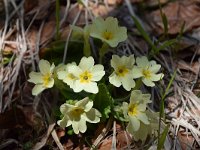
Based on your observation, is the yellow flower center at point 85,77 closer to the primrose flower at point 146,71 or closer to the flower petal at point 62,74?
the flower petal at point 62,74

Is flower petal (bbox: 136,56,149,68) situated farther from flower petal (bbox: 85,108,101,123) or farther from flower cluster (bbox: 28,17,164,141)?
flower petal (bbox: 85,108,101,123)

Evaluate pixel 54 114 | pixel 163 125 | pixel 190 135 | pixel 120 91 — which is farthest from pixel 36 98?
pixel 190 135

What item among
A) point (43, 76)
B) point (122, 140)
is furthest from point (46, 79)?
point (122, 140)

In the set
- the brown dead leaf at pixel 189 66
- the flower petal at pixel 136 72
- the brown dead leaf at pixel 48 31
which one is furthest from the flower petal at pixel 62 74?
the brown dead leaf at pixel 189 66

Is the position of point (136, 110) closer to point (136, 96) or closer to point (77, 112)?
point (136, 96)

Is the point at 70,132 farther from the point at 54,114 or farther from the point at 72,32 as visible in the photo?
the point at 72,32

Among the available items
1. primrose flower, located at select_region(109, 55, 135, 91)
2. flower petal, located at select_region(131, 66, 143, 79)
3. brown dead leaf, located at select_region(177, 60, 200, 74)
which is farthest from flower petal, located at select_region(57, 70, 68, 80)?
brown dead leaf, located at select_region(177, 60, 200, 74)
